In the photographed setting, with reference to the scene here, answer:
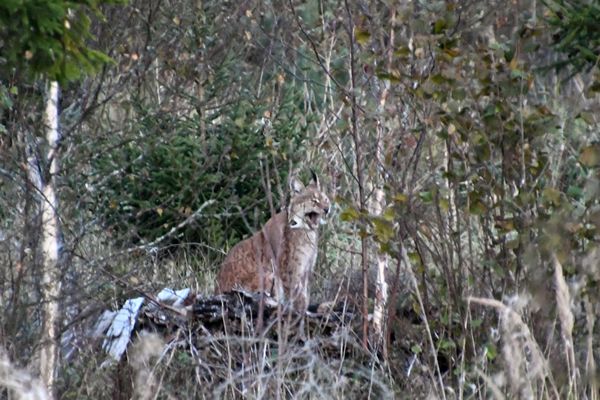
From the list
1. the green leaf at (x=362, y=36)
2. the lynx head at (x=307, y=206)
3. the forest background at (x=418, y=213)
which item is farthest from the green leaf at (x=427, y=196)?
the lynx head at (x=307, y=206)

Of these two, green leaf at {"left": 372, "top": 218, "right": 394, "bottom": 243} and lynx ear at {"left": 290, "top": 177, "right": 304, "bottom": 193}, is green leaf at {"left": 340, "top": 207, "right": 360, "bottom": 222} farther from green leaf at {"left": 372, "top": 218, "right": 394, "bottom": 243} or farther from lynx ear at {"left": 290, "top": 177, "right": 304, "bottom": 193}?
lynx ear at {"left": 290, "top": 177, "right": 304, "bottom": 193}

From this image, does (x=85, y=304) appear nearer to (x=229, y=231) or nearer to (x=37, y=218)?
(x=37, y=218)

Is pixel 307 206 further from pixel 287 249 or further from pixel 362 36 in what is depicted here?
pixel 362 36

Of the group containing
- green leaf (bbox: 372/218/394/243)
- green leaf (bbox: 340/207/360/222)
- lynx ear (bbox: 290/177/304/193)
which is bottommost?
green leaf (bbox: 372/218/394/243)

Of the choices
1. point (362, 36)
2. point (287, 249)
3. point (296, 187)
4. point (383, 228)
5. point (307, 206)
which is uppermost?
point (296, 187)

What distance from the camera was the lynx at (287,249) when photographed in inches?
320

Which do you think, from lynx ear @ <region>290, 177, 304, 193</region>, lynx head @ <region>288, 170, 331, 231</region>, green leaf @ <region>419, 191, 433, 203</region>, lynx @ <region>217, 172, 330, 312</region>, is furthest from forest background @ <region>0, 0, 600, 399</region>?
lynx ear @ <region>290, 177, 304, 193</region>

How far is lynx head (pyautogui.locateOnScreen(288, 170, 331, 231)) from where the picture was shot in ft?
29.1

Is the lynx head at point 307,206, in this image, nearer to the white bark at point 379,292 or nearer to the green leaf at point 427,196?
the white bark at point 379,292

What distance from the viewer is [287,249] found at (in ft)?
27.9

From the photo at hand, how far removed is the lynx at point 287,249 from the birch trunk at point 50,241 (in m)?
1.91

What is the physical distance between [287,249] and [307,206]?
486 millimetres

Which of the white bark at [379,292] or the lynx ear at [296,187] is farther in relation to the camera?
the lynx ear at [296,187]

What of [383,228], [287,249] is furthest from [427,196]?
[287,249]
